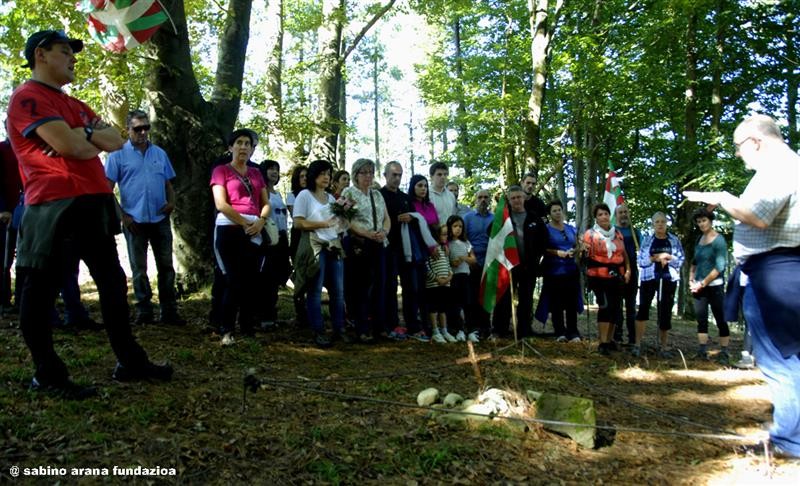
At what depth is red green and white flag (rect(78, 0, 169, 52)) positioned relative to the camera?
6422 millimetres

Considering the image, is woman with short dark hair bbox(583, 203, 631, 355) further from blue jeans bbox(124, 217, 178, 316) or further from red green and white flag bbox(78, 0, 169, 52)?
red green and white flag bbox(78, 0, 169, 52)

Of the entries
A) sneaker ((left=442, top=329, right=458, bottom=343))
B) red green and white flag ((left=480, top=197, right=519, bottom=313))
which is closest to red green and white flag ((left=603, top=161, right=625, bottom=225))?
red green and white flag ((left=480, top=197, right=519, bottom=313))

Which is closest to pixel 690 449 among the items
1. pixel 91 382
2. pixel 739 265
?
pixel 739 265

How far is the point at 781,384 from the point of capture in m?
3.45

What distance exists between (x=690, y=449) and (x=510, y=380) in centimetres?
174

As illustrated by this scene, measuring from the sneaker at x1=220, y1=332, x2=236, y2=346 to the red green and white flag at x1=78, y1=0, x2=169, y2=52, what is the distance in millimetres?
3561

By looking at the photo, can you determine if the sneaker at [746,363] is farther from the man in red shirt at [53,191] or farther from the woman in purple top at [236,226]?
the man in red shirt at [53,191]

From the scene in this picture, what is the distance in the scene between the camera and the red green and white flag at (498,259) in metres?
7.21

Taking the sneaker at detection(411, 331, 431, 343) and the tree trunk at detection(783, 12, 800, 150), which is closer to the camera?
the sneaker at detection(411, 331, 431, 343)

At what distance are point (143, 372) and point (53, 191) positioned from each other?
1464 mm

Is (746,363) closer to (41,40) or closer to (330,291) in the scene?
(330,291)

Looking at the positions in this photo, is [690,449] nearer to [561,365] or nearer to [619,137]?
[561,365]

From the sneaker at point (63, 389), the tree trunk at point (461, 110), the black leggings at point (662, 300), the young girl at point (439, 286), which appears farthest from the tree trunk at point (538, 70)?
the sneaker at point (63, 389)

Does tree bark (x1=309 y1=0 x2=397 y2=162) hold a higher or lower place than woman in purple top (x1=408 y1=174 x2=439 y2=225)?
higher
